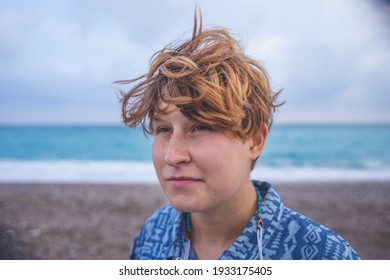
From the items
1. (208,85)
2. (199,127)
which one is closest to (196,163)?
(199,127)

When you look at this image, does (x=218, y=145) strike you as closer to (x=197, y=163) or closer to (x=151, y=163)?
(x=197, y=163)

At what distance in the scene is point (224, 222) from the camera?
4.08 feet

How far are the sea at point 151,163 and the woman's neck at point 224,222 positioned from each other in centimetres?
400

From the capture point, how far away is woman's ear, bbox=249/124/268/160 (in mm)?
1196

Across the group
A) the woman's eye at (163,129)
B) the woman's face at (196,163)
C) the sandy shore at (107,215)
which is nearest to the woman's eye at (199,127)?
the woman's face at (196,163)

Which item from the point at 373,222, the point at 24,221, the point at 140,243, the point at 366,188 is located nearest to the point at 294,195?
Result: the point at 366,188

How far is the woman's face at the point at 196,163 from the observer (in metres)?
1.06

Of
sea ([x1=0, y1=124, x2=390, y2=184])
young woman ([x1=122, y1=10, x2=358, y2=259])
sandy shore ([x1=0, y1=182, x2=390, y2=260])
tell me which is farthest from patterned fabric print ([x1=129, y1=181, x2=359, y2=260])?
sea ([x1=0, y1=124, x2=390, y2=184])

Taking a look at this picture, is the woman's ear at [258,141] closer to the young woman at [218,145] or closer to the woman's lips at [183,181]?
the young woman at [218,145]

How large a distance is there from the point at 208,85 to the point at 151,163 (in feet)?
34.9

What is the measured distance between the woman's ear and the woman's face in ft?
0.31

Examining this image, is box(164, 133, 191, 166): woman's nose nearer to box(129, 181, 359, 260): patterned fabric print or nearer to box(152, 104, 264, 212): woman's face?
box(152, 104, 264, 212): woman's face

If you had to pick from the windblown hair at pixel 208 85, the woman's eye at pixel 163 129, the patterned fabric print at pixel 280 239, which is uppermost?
the windblown hair at pixel 208 85

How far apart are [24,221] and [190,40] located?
3.15 m
